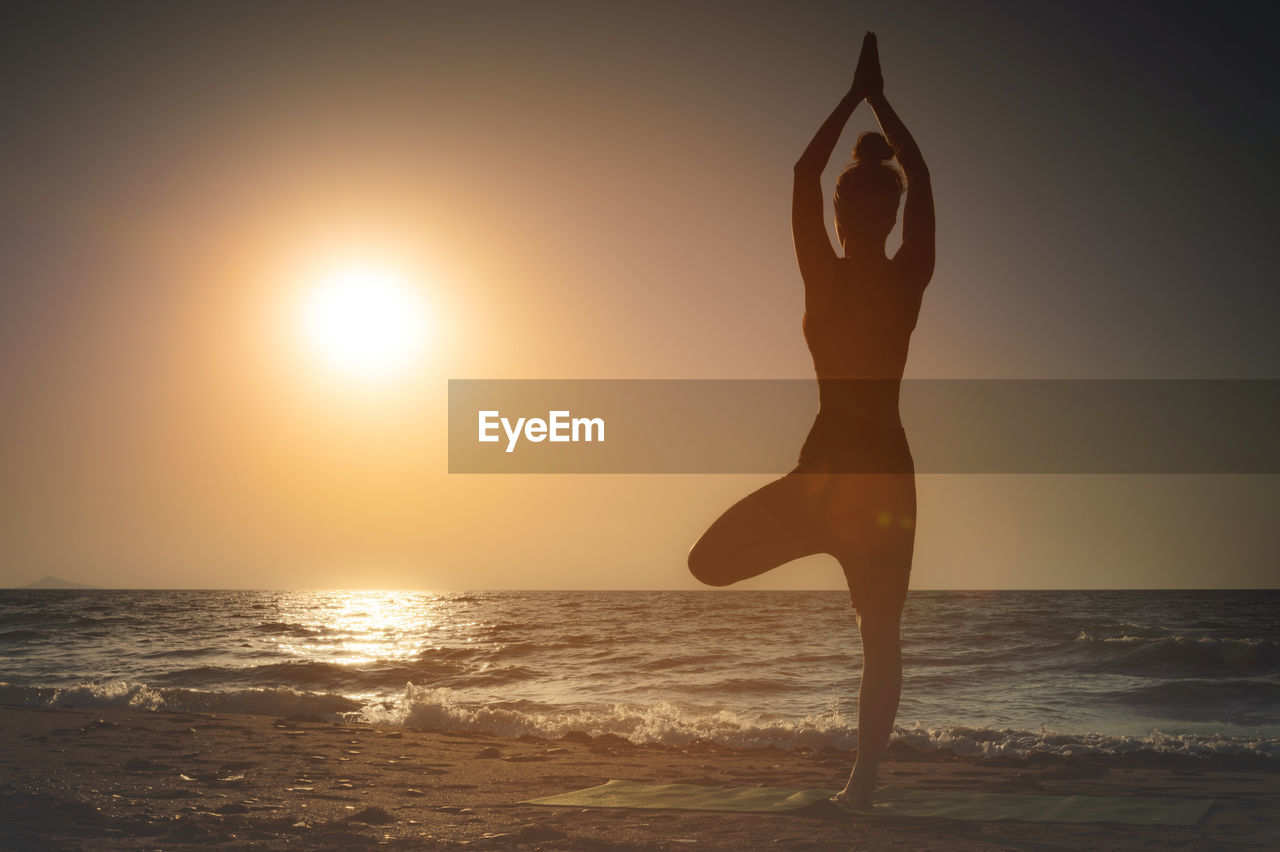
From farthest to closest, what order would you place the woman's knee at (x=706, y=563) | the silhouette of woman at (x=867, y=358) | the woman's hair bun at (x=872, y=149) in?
the woman's hair bun at (x=872, y=149)
the silhouette of woman at (x=867, y=358)
the woman's knee at (x=706, y=563)

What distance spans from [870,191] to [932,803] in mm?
3439

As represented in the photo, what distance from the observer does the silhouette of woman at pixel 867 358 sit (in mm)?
4082

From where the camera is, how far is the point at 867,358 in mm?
4180

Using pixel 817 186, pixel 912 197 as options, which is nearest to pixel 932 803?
pixel 912 197

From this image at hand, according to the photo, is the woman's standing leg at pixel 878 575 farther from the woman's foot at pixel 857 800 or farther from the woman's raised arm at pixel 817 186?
the woman's raised arm at pixel 817 186

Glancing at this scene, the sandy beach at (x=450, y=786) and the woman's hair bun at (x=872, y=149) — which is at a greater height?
the woman's hair bun at (x=872, y=149)

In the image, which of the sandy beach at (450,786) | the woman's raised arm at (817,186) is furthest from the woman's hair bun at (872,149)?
the sandy beach at (450,786)

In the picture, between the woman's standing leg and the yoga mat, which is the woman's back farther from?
the yoga mat

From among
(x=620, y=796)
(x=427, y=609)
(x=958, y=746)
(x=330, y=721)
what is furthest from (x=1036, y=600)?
(x=620, y=796)

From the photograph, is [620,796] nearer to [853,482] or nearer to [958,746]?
[853,482]

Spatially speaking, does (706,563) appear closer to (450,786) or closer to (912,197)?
(912,197)

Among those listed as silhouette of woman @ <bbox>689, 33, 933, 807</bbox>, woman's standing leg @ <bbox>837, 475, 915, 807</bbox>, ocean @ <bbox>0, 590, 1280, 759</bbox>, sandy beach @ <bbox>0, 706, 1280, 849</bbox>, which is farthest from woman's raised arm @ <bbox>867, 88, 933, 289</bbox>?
ocean @ <bbox>0, 590, 1280, 759</bbox>

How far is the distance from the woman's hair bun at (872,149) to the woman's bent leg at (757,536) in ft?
4.89

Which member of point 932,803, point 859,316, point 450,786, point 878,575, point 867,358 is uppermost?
point 859,316
